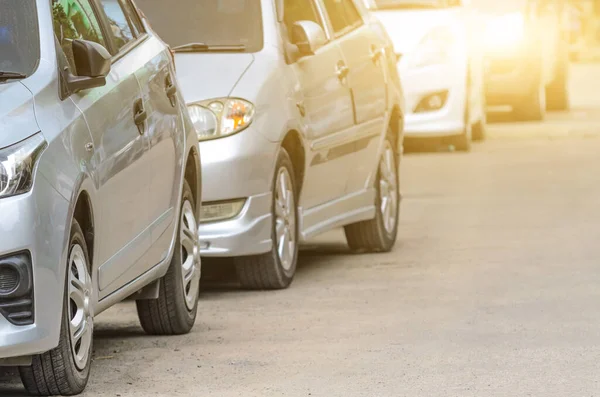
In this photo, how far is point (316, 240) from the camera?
11938mm

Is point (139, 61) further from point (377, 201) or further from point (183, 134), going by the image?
point (377, 201)

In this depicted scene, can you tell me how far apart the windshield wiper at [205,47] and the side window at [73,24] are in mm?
2319

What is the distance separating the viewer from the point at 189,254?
25.8 feet

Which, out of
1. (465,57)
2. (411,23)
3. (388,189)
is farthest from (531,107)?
(388,189)

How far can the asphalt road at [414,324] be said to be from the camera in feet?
20.9

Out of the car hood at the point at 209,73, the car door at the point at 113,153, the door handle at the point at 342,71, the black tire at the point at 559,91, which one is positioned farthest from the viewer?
the black tire at the point at 559,91

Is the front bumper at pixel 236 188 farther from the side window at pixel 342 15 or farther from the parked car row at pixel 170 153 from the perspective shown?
the side window at pixel 342 15

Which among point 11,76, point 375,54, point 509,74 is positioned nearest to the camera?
point 11,76

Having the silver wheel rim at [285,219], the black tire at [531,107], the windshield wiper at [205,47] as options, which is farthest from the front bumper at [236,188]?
the black tire at [531,107]

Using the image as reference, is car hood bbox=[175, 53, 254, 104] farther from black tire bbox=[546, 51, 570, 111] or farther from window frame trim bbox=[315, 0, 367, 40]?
black tire bbox=[546, 51, 570, 111]

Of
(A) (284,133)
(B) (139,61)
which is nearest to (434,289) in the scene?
(A) (284,133)

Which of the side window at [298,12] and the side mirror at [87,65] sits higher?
the side mirror at [87,65]

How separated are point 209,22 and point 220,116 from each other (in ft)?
2.74

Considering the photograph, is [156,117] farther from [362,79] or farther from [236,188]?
[362,79]
